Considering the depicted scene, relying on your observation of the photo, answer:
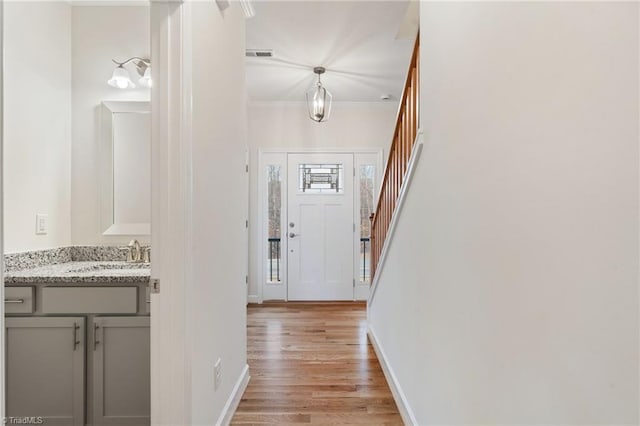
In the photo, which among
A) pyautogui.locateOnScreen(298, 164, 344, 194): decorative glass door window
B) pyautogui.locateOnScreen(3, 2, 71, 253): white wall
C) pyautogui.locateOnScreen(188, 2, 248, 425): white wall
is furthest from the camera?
pyautogui.locateOnScreen(298, 164, 344, 194): decorative glass door window

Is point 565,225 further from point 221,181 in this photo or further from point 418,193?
point 221,181

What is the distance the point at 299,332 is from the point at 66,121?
254 cm

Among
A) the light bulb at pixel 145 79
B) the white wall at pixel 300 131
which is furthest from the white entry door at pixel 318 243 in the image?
the light bulb at pixel 145 79

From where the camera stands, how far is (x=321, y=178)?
448 centimetres

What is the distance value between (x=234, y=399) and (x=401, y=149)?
72.9 inches

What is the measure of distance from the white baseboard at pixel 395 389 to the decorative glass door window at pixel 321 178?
86.9 inches


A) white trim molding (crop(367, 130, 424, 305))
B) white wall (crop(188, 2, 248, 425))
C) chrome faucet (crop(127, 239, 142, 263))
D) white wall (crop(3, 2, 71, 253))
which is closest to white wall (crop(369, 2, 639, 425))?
white trim molding (crop(367, 130, 424, 305))

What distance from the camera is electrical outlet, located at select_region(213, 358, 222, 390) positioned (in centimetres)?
159

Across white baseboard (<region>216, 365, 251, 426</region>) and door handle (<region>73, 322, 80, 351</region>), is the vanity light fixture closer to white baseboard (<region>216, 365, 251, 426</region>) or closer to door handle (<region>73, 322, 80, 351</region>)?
door handle (<region>73, 322, 80, 351</region>)

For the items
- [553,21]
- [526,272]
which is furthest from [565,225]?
[553,21]

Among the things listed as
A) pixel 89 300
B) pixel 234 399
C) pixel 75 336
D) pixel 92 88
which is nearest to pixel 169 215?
pixel 89 300

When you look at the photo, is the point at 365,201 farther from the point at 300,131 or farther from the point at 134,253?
the point at 134,253

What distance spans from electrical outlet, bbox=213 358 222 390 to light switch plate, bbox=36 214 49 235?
1.39m

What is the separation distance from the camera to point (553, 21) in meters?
0.69
